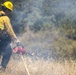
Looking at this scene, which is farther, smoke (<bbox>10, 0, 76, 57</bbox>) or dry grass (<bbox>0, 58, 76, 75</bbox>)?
smoke (<bbox>10, 0, 76, 57</bbox>)

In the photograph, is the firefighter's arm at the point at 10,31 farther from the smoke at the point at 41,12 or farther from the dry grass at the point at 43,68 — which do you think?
the smoke at the point at 41,12

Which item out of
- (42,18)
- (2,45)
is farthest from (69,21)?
(2,45)

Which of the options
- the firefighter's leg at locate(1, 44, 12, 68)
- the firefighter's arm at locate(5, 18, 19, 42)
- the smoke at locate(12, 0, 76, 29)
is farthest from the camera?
the smoke at locate(12, 0, 76, 29)

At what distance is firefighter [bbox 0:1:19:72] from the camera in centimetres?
749

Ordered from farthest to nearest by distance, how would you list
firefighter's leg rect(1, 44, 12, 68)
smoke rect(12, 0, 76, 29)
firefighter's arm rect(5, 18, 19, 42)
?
smoke rect(12, 0, 76, 29) → firefighter's leg rect(1, 44, 12, 68) → firefighter's arm rect(5, 18, 19, 42)

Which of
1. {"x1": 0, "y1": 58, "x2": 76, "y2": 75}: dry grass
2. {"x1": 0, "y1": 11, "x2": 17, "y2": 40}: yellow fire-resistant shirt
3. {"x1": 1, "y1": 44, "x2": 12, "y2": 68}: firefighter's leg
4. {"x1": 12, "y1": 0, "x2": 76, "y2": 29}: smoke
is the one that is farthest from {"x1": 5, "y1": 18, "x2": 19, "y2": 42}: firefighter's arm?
{"x1": 12, "y1": 0, "x2": 76, "y2": 29}: smoke

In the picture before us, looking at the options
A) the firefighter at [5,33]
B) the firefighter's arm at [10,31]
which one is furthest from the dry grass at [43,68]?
the firefighter's arm at [10,31]

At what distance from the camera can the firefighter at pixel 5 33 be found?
24.6ft

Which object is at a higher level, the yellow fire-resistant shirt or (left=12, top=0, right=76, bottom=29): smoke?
the yellow fire-resistant shirt

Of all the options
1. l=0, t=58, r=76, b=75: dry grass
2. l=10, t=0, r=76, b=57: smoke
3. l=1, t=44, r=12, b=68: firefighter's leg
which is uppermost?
l=1, t=44, r=12, b=68: firefighter's leg

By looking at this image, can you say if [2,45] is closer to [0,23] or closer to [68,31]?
[0,23]

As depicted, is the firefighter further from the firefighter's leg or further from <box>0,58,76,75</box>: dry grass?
<box>0,58,76,75</box>: dry grass

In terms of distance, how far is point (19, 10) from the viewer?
28938 millimetres

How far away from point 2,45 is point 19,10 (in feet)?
69.5
